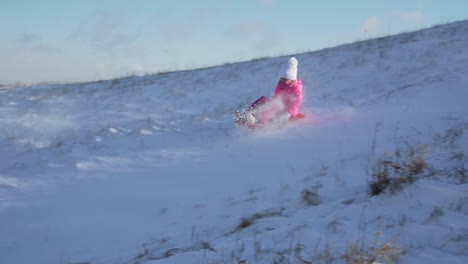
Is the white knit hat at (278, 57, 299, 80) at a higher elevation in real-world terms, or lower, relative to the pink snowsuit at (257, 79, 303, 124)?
higher

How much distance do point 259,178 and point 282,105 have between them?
9.16ft

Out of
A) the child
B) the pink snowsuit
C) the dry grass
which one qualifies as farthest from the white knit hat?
the dry grass

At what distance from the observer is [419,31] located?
532 inches

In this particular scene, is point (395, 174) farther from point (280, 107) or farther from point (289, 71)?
point (289, 71)

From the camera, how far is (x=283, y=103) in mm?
7453

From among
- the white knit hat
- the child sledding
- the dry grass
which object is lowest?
the dry grass

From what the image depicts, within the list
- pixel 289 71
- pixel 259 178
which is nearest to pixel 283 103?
pixel 289 71

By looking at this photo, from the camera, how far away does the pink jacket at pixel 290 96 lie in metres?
7.31

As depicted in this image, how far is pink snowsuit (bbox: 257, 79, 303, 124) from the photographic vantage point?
7166 mm

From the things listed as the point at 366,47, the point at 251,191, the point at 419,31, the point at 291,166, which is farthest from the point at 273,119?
the point at 419,31

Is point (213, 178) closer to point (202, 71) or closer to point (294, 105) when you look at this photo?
point (294, 105)

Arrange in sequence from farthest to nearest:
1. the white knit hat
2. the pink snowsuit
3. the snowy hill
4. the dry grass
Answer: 1. the white knit hat
2. the pink snowsuit
3. the dry grass
4. the snowy hill

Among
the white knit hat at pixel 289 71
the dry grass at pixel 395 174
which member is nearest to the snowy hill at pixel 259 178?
the dry grass at pixel 395 174

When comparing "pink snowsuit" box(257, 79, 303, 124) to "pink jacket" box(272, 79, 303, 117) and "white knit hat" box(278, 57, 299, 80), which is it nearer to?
"pink jacket" box(272, 79, 303, 117)
